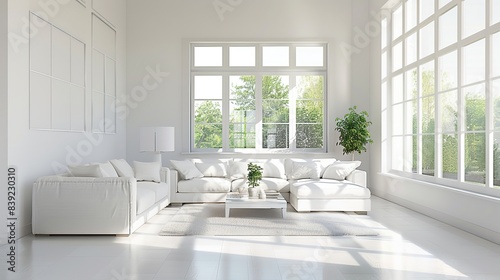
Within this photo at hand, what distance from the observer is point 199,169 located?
345 inches

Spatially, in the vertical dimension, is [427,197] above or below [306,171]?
below

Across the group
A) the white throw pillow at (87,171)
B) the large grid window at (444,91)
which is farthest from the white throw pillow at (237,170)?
the white throw pillow at (87,171)

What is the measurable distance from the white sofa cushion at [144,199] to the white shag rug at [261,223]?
379 mm

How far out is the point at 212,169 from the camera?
8.75 meters

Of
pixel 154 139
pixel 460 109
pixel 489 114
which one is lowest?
pixel 154 139

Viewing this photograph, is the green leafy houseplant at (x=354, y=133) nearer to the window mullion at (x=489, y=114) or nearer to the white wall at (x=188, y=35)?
the white wall at (x=188, y=35)

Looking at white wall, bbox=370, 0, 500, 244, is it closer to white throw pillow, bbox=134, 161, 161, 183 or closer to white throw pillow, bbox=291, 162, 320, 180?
white throw pillow, bbox=291, 162, 320, 180

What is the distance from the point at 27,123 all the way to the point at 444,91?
567cm

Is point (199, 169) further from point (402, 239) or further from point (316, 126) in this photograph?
point (402, 239)

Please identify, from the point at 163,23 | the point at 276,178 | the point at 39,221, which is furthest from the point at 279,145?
the point at 39,221

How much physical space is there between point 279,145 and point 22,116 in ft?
18.6

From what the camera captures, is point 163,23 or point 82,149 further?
point 163,23

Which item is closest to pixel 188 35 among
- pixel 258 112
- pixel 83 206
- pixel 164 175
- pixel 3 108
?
pixel 258 112

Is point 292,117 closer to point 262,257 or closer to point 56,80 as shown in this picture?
point 56,80
